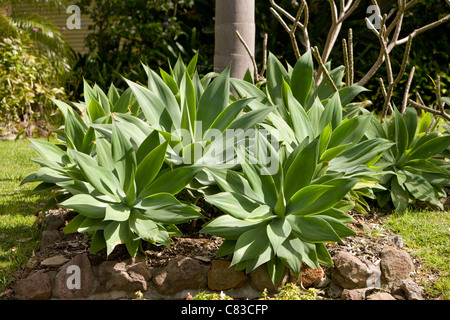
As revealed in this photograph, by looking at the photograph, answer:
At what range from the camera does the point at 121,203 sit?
298cm

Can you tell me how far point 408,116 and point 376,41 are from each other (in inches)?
204

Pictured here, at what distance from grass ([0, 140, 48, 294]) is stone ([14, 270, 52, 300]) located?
17cm

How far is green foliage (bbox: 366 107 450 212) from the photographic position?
3.89 m

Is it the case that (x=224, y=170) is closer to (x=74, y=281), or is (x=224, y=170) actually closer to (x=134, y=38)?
(x=74, y=281)

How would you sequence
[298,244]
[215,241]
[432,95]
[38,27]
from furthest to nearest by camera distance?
[38,27]
[432,95]
[215,241]
[298,244]

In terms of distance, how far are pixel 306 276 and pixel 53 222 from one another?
6.42ft

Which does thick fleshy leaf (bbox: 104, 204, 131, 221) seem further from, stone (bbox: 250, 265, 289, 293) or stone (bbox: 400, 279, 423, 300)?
stone (bbox: 400, 279, 423, 300)

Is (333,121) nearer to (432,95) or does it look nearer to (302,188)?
(302,188)

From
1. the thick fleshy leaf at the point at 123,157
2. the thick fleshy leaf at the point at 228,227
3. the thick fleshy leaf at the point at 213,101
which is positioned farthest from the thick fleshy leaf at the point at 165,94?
the thick fleshy leaf at the point at 228,227

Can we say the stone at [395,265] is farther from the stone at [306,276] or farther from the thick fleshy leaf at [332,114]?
the thick fleshy leaf at [332,114]

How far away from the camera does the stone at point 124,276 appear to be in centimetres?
298

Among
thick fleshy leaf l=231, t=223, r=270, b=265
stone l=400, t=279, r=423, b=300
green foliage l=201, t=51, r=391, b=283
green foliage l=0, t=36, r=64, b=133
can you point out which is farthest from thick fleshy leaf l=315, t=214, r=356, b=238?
green foliage l=0, t=36, r=64, b=133

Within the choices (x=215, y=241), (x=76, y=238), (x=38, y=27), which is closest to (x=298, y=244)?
(x=215, y=241)

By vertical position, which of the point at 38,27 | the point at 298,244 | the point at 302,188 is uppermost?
the point at 38,27
